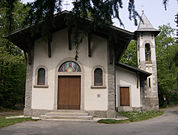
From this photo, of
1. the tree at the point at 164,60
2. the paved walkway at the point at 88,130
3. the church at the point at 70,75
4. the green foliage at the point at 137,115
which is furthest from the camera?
the tree at the point at 164,60

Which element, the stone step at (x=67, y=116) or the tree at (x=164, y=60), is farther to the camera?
the tree at (x=164, y=60)

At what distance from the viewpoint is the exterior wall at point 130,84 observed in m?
15.5

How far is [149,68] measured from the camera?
18969 millimetres

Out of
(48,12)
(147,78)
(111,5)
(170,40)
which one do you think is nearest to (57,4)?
(48,12)

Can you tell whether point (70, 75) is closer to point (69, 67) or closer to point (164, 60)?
point (69, 67)

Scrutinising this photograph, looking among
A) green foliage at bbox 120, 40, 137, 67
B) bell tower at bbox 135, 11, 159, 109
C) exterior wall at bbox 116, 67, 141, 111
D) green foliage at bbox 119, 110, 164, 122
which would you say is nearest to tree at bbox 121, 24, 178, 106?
green foliage at bbox 120, 40, 137, 67

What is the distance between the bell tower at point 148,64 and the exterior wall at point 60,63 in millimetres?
8363

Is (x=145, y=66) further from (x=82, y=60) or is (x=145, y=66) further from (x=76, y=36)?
(x=76, y=36)

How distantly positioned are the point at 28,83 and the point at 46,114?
7.80 feet

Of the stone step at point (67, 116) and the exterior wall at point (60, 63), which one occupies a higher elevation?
the exterior wall at point (60, 63)

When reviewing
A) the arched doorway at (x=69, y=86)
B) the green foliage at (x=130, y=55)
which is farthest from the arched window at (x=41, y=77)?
the green foliage at (x=130, y=55)

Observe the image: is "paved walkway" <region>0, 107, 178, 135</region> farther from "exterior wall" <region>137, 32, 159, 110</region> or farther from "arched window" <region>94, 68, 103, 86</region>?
"exterior wall" <region>137, 32, 159, 110</region>

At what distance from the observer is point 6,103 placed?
20594 mm

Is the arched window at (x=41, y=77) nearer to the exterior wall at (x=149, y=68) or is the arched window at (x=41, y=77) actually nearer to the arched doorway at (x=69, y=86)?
the arched doorway at (x=69, y=86)
